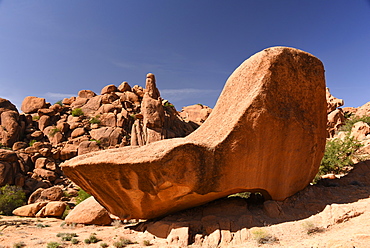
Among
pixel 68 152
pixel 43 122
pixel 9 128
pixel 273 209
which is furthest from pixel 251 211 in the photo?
pixel 43 122

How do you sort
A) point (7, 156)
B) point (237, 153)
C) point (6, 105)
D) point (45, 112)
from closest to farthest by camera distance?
point (237, 153)
point (7, 156)
point (6, 105)
point (45, 112)

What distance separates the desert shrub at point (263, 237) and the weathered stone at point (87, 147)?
25419mm

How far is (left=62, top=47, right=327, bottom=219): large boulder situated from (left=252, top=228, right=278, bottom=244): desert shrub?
1375 millimetres

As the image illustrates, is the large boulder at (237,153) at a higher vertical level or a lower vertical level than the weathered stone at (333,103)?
lower

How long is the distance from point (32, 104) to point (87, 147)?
15937mm

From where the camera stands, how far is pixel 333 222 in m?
6.09

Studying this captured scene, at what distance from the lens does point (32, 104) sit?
3609 cm

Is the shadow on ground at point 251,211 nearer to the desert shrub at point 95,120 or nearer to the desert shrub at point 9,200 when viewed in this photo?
the desert shrub at point 9,200

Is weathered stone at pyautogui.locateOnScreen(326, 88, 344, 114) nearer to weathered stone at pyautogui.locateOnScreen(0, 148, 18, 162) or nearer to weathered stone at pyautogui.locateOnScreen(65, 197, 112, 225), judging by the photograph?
weathered stone at pyautogui.locateOnScreen(65, 197, 112, 225)

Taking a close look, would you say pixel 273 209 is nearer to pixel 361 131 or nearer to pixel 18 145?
pixel 361 131

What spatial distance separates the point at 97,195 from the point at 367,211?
8.19m

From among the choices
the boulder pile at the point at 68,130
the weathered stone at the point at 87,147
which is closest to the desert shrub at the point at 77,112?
the boulder pile at the point at 68,130

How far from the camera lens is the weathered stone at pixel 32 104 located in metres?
35.9

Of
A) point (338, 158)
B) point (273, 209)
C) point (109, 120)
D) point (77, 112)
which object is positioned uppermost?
point (77, 112)
